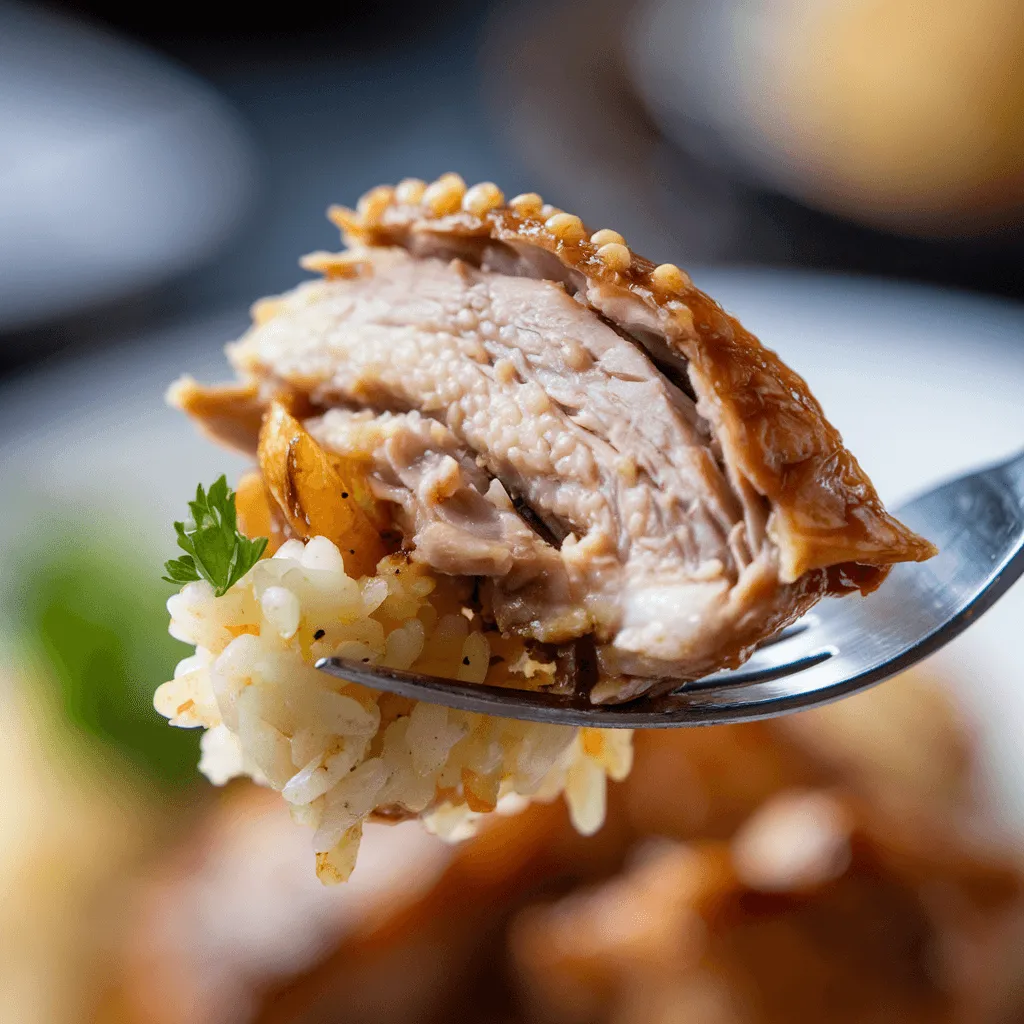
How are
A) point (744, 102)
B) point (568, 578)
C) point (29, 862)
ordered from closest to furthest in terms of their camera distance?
point (568, 578), point (29, 862), point (744, 102)

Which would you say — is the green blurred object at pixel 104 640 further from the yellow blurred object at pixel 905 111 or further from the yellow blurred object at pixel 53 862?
the yellow blurred object at pixel 905 111

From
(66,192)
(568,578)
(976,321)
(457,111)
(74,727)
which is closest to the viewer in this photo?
(568,578)

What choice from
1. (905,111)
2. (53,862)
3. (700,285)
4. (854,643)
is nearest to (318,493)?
(854,643)

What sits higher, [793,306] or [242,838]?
[793,306]

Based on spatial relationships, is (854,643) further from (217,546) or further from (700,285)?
(700,285)

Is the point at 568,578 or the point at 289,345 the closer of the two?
the point at 568,578

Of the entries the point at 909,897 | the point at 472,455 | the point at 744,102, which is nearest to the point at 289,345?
the point at 472,455

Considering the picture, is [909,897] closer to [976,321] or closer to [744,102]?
[976,321]

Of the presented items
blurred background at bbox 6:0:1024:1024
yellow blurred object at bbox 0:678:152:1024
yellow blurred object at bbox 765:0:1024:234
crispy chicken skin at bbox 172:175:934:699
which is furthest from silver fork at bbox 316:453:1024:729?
yellow blurred object at bbox 765:0:1024:234
